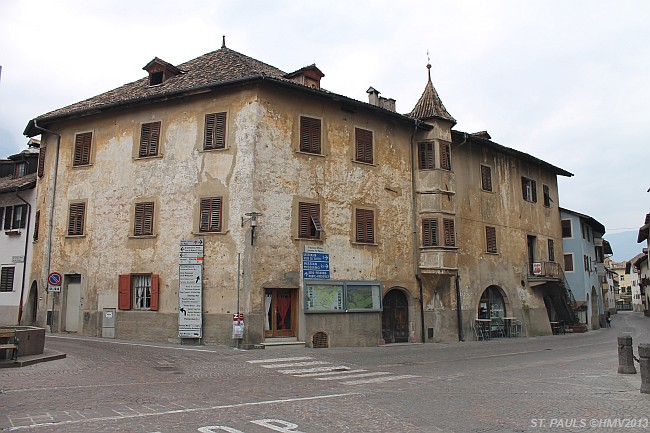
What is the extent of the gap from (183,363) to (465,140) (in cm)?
1797

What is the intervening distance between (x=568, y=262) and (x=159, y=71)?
29.4 meters

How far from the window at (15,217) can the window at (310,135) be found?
16210 millimetres

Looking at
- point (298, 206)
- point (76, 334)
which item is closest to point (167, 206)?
point (298, 206)

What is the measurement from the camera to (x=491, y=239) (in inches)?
1168

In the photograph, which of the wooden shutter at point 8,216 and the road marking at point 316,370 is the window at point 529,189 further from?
the wooden shutter at point 8,216

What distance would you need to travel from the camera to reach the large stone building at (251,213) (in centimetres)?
2112

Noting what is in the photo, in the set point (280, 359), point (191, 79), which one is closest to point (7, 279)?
point (191, 79)

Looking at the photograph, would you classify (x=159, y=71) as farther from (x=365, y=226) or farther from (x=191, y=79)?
(x=365, y=226)

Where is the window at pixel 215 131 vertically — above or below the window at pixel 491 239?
above

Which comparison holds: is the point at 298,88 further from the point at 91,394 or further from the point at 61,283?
the point at 91,394

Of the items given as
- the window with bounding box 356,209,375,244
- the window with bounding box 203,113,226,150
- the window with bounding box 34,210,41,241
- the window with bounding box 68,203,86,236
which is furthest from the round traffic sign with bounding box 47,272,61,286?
the window with bounding box 356,209,375,244

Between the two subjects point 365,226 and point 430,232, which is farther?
point 430,232

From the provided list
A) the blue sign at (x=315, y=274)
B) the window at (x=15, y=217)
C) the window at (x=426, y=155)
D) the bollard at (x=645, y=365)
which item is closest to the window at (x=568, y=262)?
the window at (x=426, y=155)

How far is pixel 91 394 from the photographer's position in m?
10.8
